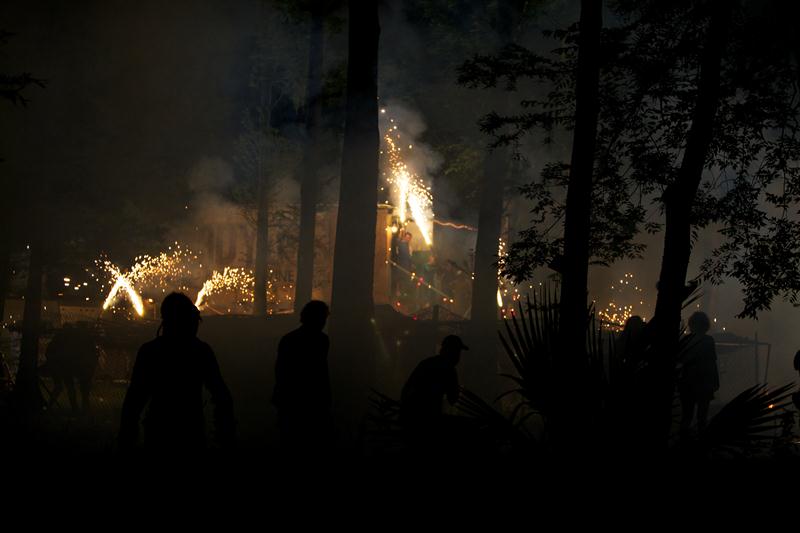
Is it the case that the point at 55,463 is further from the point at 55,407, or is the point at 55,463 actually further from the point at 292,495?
the point at 55,407

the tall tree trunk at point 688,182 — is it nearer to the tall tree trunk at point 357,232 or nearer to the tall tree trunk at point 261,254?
the tall tree trunk at point 357,232

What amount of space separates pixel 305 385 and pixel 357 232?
4.09m

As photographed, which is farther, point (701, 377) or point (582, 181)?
point (701, 377)

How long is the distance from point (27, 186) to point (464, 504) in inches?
482

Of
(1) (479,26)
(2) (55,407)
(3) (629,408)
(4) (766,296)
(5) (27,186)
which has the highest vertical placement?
(1) (479,26)

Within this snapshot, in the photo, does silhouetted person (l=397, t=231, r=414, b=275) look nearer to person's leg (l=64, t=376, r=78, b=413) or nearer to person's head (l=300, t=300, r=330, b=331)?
person's leg (l=64, t=376, r=78, b=413)

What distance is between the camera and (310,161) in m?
21.6

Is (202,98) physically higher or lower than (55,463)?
higher

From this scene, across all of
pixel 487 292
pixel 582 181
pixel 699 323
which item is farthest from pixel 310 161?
pixel 582 181

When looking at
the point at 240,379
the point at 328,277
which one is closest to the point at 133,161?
the point at 328,277

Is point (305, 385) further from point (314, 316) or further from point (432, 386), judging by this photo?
point (432, 386)

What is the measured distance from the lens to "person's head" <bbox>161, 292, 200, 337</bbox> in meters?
5.89

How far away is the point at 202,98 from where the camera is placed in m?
32.6

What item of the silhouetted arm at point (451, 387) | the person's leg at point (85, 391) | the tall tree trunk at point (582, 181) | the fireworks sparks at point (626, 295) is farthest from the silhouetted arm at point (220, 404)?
the fireworks sparks at point (626, 295)
